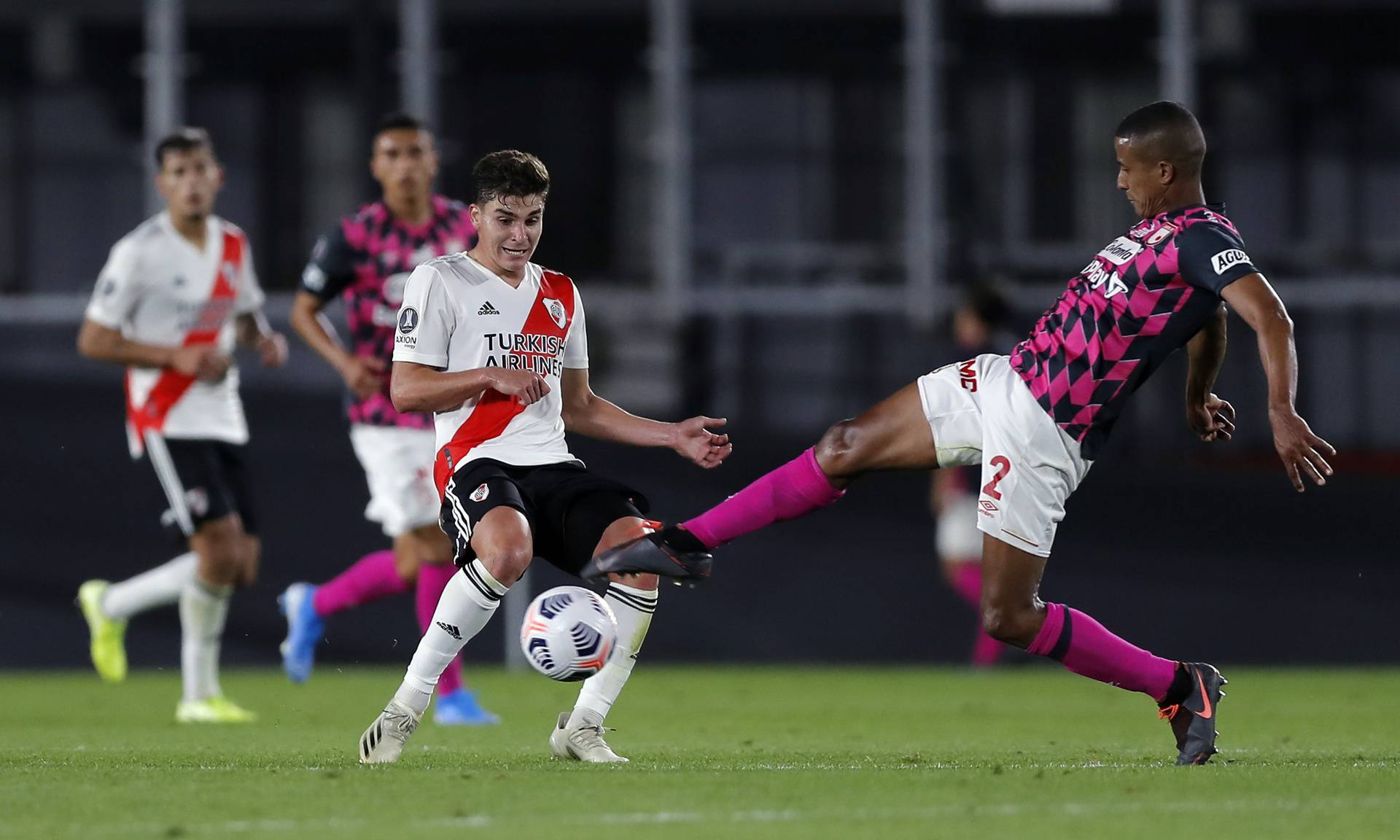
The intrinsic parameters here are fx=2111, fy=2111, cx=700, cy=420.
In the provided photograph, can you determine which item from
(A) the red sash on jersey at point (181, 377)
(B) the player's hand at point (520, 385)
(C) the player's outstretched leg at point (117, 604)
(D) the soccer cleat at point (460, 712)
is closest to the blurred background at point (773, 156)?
(C) the player's outstretched leg at point (117, 604)

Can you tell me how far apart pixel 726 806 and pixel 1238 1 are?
9994mm

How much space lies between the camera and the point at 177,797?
16.3 feet

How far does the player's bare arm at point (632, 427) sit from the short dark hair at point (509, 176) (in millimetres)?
607

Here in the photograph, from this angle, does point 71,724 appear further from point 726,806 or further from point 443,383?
point 726,806

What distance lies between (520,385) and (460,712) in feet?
9.37

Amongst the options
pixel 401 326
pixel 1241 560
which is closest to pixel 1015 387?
pixel 401 326

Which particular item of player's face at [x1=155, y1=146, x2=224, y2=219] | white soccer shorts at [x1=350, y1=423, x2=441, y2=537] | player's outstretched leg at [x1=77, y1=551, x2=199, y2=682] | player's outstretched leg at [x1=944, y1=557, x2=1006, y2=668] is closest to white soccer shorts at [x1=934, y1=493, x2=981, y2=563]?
player's outstretched leg at [x1=944, y1=557, x2=1006, y2=668]

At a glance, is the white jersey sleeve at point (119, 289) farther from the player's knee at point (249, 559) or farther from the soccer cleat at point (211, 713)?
the soccer cleat at point (211, 713)

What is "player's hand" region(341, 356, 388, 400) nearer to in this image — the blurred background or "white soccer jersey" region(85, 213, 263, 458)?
"white soccer jersey" region(85, 213, 263, 458)

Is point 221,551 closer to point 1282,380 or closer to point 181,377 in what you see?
point 181,377

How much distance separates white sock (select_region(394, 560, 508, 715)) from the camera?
5.71 m

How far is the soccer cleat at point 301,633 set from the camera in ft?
29.1

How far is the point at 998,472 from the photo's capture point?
5.99 metres

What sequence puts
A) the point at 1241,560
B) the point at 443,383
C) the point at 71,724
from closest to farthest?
the point at 443,383 < the point at 71,724 < the point at 1241,560
